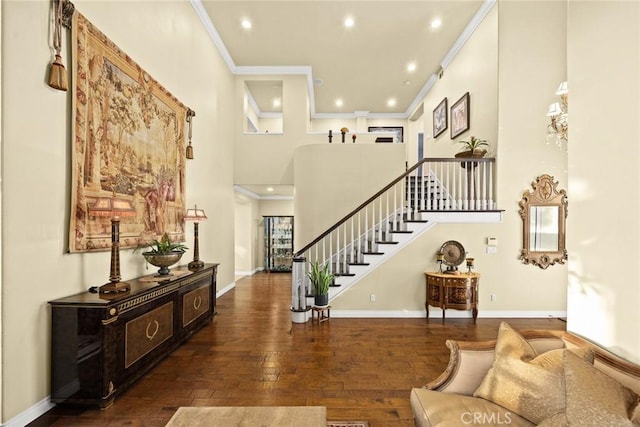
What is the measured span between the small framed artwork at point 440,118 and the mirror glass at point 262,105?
389 centimetres

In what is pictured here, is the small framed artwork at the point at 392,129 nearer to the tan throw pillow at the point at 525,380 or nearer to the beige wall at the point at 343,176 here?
the beige wall at the point at 343,176

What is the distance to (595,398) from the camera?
132 cm

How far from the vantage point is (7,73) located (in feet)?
6.96

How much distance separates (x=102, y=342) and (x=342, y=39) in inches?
252

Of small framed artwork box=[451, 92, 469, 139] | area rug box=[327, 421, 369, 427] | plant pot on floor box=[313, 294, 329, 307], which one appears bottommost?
area rug box=[327, 421, 369, 427]

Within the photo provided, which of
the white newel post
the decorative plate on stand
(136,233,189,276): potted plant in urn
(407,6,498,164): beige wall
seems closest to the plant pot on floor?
the white newel post

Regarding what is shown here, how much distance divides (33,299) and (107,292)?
0.47m

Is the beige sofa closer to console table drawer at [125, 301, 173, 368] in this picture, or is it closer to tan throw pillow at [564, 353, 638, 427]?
tan throw pillow at [564, 353, 638, 427]

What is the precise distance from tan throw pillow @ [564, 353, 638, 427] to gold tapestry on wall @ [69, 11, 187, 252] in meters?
3.52

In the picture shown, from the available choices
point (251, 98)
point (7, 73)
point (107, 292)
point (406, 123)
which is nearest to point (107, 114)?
point (7, 73)

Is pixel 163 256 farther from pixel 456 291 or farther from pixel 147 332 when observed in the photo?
pixel 456 291

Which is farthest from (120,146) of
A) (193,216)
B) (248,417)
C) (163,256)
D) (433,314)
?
(433,314)

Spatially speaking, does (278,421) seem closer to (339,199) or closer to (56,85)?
(56,85)

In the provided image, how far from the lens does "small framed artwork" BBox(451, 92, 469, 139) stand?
6.17 m
